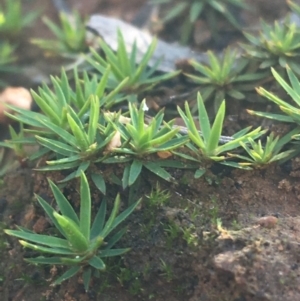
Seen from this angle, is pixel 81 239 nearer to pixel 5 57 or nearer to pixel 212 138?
pixel 212 138

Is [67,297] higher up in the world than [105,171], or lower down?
lower down

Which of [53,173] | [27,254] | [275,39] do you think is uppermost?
[275,39]

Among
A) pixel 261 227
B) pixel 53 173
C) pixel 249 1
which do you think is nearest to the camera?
pixel 261 227

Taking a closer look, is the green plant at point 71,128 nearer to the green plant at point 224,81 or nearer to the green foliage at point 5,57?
the green plant at point 224,81

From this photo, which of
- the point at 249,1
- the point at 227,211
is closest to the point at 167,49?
the point at 249,1

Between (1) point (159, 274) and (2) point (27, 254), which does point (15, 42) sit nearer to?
(2) point (27, 254)

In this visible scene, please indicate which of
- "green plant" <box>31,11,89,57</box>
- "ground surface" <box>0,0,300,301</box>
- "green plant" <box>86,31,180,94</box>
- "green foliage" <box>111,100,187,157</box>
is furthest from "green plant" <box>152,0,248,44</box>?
"green foliage" <box>111,100,187,157</box>

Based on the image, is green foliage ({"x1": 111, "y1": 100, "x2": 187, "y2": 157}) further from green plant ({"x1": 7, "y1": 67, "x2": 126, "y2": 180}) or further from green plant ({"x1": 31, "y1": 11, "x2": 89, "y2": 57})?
green plant ({"x1": 31, "y1": 11, "x2": 89, "y2": 57})
